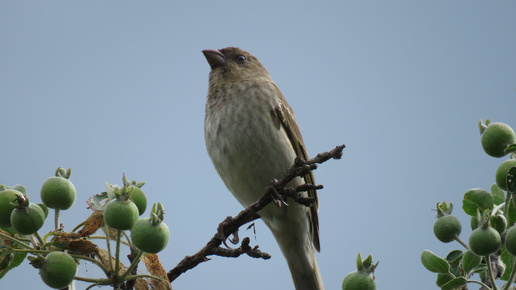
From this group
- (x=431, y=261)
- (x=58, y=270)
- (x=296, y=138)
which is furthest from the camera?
(x=296, y=138)

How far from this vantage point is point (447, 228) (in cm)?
212

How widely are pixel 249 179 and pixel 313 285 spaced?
44.4 inches

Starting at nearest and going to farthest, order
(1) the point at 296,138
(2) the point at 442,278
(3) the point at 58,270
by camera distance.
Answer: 1. (3) the point at 58,270
2. (2) the point at 442,278
3. (1) the point at 296,138

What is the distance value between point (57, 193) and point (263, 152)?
2314 mm

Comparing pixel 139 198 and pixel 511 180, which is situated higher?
pixel 139 198

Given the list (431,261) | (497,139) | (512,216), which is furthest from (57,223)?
(512,216)

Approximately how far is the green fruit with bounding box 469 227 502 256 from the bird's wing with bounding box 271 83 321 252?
8.15 ft

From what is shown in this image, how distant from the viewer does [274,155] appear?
4094 millimetres

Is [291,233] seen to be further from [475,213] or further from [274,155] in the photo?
[475,213]

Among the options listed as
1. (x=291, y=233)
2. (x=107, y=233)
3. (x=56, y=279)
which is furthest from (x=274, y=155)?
(x=56, y=279)

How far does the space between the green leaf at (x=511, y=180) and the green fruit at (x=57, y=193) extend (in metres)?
1.46

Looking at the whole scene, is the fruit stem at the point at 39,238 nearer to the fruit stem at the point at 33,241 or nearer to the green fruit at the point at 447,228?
the fruit stem at the point at 33,241

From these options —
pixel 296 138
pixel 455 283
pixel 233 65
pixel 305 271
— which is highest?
pixel 233 65

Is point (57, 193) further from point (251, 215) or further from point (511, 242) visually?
point (511, 242)
